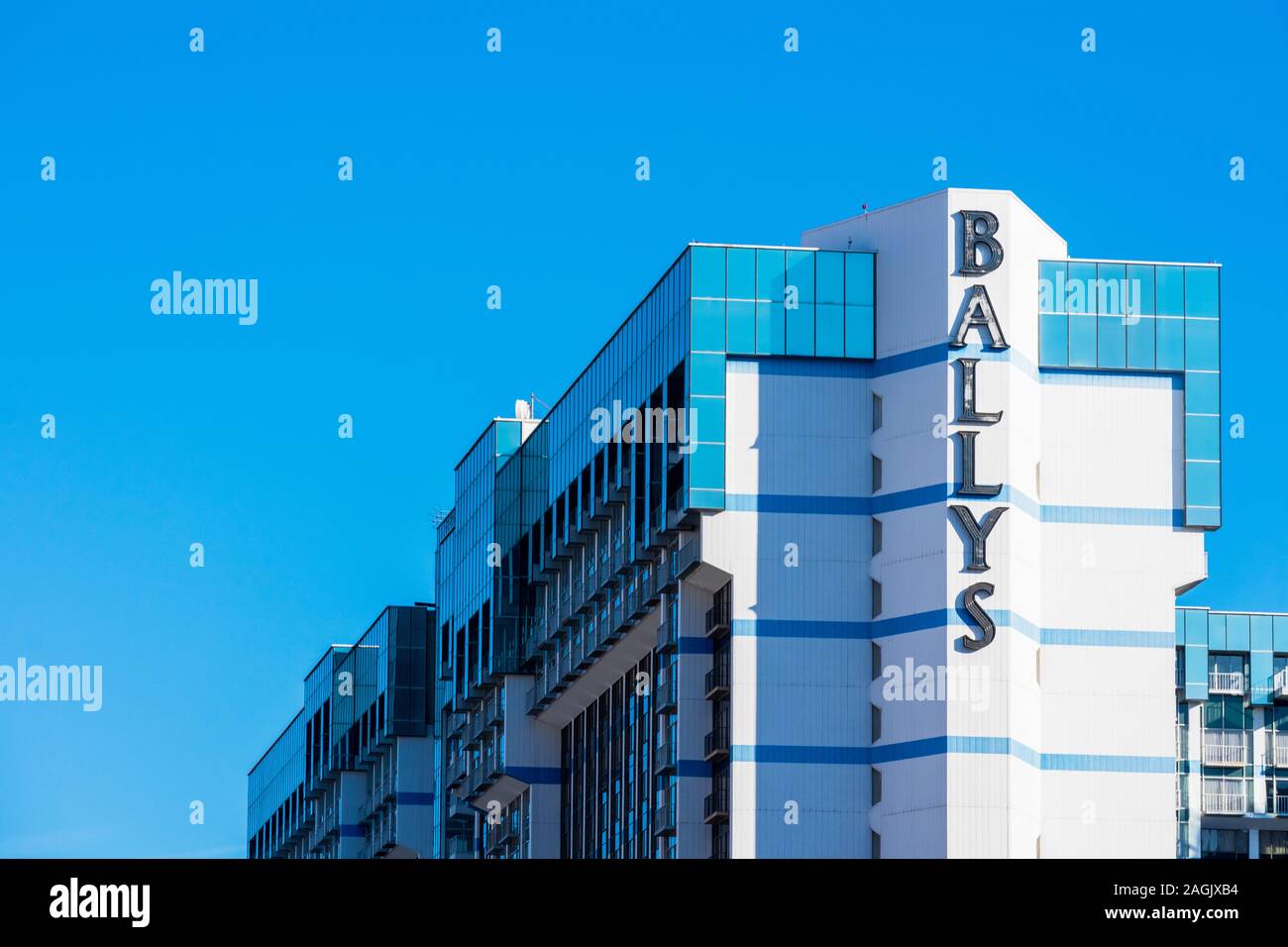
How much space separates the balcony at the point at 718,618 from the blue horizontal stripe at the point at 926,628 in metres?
1.03

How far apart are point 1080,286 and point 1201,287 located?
4.72 m

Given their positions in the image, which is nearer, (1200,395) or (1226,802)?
(1200,395)

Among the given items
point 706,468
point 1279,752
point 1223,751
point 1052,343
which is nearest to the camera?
point 706,468

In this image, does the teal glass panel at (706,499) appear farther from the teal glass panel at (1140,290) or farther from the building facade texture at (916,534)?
the teal glass panel at (1140,290)

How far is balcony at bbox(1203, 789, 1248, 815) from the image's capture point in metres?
134

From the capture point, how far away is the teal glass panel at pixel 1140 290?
99.2 metres

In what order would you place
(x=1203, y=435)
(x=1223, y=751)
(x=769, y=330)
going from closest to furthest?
(x=769, y=330)
(x=1203, y=435)
(x=1223, y=751)

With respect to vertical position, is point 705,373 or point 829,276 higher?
point 829,276

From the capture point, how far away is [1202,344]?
327 ft

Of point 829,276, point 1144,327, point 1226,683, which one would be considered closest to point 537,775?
point 829,276

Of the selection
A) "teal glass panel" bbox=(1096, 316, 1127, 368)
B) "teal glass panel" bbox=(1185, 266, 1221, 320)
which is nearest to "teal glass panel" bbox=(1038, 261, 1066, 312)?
"teal glass panel" bbox=(1096, 316, 1127, 368)

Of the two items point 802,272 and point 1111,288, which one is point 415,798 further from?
point 1111,288
